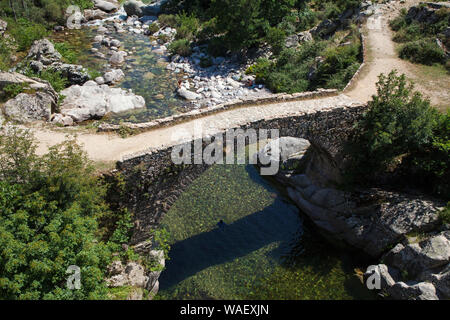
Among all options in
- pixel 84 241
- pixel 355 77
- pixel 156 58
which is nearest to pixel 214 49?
pixel 156 58

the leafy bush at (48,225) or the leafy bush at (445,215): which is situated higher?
the leafy bush at (48,225)

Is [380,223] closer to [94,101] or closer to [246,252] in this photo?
[246,252]

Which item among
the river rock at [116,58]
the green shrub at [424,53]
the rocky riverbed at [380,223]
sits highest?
the green shrub at [424,53]

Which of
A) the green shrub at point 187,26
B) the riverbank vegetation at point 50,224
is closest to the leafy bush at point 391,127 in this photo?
the riverbank vegetation at point 50,224

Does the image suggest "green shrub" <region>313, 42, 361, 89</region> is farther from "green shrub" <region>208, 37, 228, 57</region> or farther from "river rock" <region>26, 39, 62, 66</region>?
"river rock" <region>26, 39, 62, 66</region>

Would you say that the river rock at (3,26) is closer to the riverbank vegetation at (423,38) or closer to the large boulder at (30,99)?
the large boulder at (30,99)

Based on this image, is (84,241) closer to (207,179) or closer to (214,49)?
(207,179)

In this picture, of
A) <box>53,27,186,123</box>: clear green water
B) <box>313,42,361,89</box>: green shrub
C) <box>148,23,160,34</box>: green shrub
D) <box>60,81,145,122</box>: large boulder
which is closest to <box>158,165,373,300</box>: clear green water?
<box>53,27,186,123</box>: clear green water
